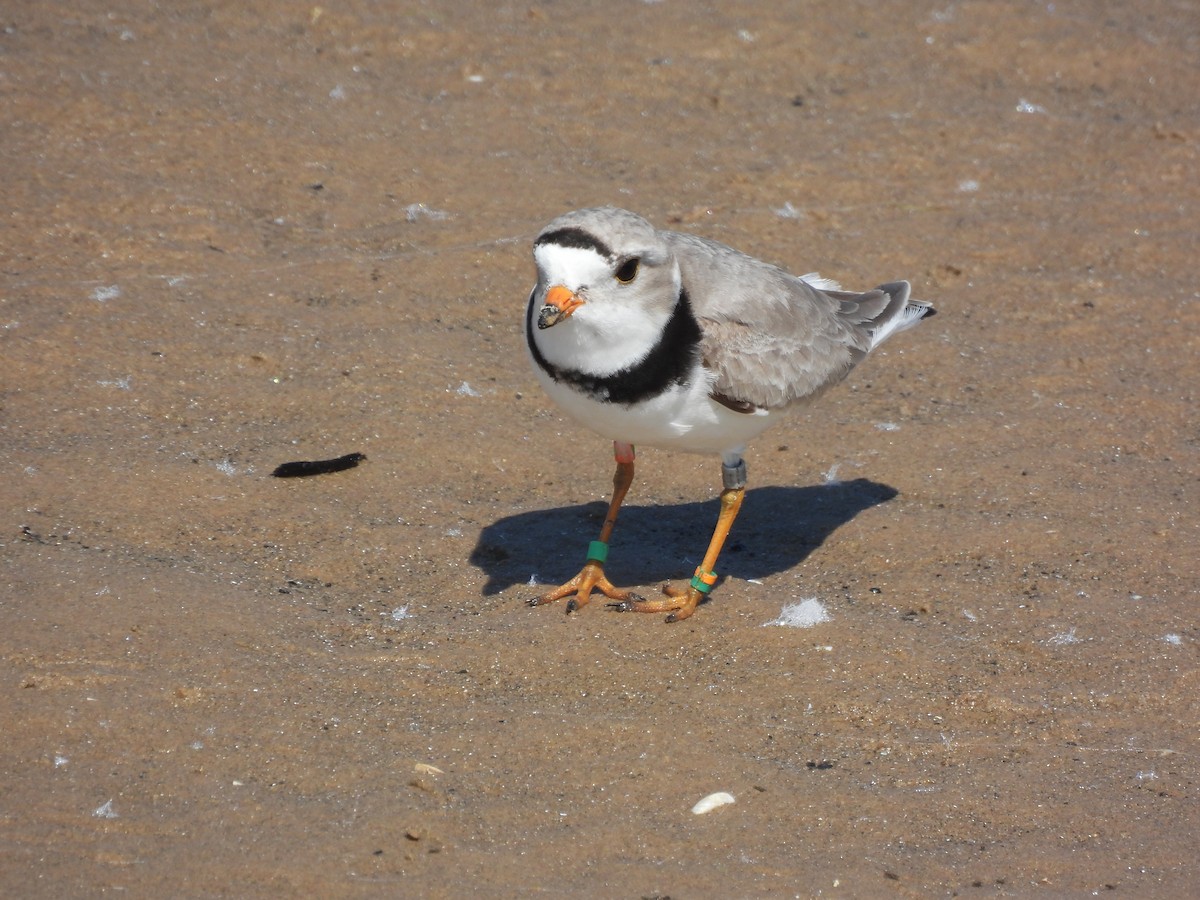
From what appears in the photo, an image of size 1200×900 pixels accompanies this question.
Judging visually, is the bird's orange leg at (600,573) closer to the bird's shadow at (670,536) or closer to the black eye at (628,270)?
the bird's shadow at (670,536)

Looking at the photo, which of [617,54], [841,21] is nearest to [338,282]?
[617,54]

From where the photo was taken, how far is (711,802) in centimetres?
415

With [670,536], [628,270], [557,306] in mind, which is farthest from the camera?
[670,536]

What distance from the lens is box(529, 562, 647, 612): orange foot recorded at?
530 cm

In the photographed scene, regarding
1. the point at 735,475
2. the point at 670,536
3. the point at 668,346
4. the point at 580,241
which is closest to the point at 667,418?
the point at 668,346

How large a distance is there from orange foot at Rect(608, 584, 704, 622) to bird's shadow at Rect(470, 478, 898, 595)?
9.8 inches

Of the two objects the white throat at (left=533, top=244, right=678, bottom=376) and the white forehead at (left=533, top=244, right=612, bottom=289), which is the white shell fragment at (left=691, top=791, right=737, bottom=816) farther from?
the white forehead at (left=533, top=244, right=612, bottom=289)

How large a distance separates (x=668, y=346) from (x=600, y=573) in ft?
3.70

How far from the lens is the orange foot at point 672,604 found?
17.2 feet

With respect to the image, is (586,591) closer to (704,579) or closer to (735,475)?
(704,579)

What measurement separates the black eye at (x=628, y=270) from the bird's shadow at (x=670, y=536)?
1.50 m

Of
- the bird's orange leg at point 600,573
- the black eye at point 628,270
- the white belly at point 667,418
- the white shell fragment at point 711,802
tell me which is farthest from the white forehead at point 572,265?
the white shell fragment at point 711,802

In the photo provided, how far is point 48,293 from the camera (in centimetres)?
673

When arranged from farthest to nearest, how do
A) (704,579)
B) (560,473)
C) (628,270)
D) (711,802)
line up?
(560,473), (704,579), (628,270), (711,802)
